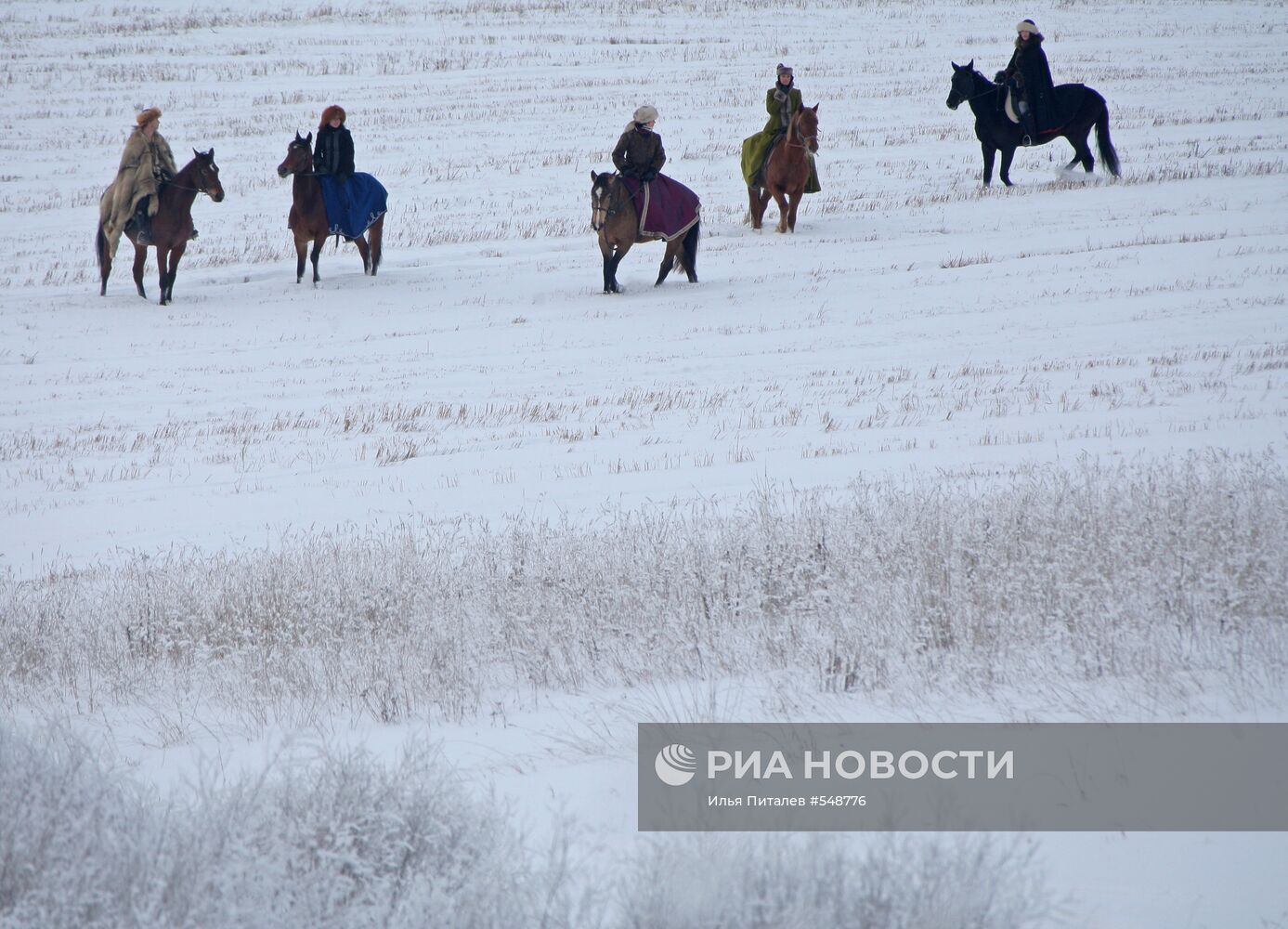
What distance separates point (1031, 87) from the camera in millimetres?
18000

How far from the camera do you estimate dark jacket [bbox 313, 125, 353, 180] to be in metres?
14.5

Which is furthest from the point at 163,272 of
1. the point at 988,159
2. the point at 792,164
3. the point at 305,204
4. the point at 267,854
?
the point at 267,854

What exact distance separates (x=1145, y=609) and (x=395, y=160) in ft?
70.6

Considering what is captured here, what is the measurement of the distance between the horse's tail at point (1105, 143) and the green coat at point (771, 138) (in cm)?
492

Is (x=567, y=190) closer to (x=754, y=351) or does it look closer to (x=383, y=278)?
(x=383, y=278)

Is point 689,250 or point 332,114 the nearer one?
point 689,250

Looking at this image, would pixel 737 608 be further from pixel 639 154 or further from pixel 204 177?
pixel 204 177

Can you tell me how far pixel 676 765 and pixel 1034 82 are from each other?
1715 cm

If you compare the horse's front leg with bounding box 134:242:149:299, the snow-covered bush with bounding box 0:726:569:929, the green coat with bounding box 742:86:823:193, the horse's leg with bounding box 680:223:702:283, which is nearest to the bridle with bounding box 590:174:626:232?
the horse's leg with bounding box 680:223:702:283

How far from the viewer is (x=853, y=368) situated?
9953 mm

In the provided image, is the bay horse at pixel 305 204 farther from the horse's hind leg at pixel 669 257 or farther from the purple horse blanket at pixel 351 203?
the horse's hind leg at pixel 669 257

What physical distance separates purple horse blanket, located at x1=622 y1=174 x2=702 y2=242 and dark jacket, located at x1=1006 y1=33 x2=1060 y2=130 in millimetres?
7362

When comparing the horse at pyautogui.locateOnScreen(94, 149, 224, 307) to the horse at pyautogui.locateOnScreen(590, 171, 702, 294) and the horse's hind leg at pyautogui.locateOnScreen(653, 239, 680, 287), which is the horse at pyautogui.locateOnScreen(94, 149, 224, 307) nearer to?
the horse at pyautogui.locateOnScreen(590, 171, 702, 294)

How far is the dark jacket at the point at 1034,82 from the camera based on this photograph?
17875 mm
